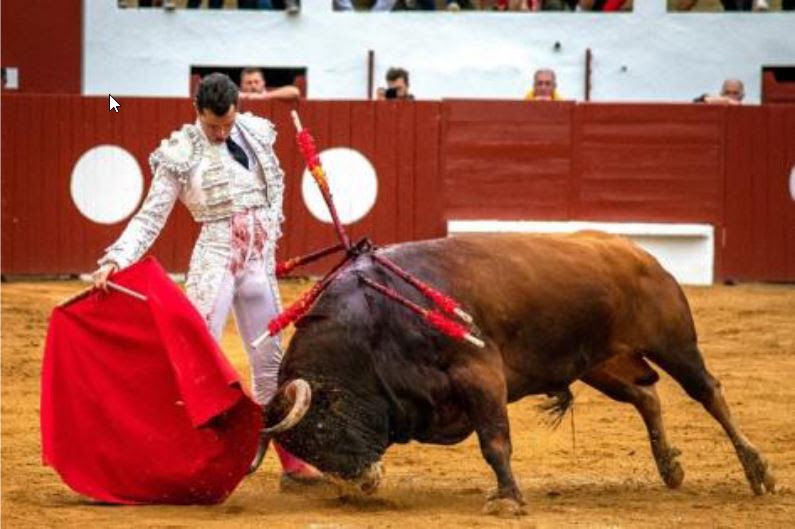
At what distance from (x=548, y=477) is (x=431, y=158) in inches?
293

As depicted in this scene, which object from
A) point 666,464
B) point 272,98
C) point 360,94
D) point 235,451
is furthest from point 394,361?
point 360,94

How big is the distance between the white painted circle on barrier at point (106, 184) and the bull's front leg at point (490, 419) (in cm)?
842

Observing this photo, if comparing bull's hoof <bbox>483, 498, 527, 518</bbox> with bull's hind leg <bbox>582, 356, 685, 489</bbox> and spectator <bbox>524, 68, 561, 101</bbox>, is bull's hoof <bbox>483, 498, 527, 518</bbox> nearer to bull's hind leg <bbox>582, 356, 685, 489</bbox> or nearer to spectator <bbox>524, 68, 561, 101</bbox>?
bull's hind leg <bbox>582, 356, 685, 489</bbox>

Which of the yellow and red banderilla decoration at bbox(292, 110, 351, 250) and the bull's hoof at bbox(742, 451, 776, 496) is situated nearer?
the yellow and red banderilla decoration at bbox(292, 110, 351, 250)

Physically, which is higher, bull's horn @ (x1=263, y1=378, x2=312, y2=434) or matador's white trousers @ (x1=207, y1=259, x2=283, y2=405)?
matador's white trousers @ (x1=207, y1=259, x2=283, y2=405)

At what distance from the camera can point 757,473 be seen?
278 inches

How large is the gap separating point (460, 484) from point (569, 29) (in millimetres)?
10001

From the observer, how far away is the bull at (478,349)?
652cm

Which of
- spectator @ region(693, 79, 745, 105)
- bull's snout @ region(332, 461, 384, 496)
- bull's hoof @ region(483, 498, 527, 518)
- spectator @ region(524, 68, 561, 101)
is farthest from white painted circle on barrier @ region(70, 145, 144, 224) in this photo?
bull's hoof @ region(483, 498, 527, 518)

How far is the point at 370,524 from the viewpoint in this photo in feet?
20.4

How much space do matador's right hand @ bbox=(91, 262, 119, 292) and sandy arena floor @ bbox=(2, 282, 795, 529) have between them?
0.67 m

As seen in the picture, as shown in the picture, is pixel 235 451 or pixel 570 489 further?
pixel 570 489

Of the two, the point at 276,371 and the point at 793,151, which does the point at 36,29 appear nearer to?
the point at 793,151

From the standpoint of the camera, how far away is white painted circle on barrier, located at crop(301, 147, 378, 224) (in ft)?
48.1
